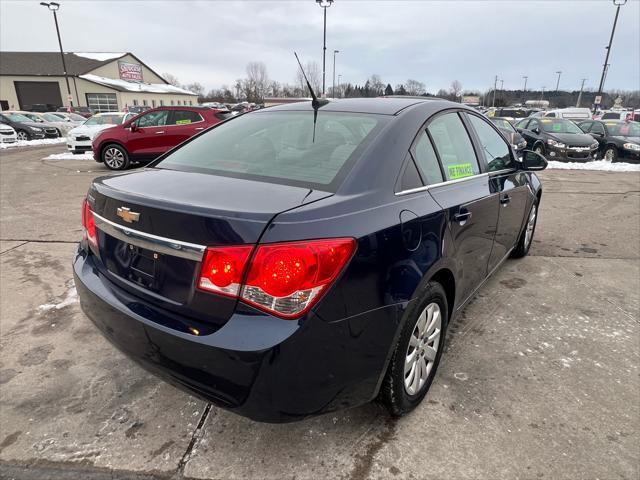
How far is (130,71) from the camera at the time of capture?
198 feet

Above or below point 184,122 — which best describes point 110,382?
below

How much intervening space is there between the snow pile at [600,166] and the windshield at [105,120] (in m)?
14.8

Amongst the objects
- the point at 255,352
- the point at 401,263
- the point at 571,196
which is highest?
the point at 401,263

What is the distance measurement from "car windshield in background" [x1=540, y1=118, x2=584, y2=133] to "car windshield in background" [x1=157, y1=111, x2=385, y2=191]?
46.4 ft

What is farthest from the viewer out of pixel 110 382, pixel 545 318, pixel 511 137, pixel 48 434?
pixel 511 137

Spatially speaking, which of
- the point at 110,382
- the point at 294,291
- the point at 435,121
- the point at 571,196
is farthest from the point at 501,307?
the point at 571,196

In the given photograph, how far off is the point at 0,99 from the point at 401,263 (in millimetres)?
62939

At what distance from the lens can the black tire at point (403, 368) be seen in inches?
81.4

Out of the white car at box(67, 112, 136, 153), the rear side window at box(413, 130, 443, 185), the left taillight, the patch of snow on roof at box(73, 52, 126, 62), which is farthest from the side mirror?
the patch of snow on roof at box(73, 52, 126, 62)

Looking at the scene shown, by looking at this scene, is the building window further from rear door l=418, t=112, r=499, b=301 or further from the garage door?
rear door l=418, t=112, r=499, b=301

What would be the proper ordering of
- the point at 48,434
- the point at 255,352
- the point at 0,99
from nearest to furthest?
1. the point at 255,352
2. the point at 48,434
3. the point at 0,99

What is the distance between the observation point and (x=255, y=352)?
1596 millimetres

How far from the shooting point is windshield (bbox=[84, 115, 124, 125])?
15.9 metres

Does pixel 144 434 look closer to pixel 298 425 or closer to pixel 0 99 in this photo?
pixel 298 425
